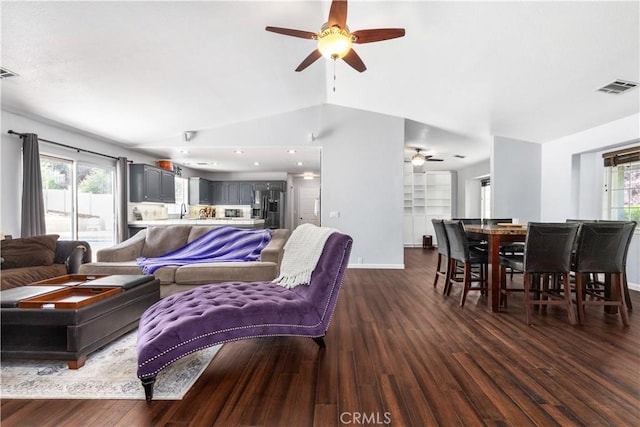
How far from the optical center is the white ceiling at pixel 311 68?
268 cm

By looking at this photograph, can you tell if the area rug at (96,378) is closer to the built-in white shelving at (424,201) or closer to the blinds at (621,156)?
the blinds at (621,156)

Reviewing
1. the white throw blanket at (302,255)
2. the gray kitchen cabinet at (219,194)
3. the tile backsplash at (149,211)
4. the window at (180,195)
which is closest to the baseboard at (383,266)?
the white throw blanket at (302,255)

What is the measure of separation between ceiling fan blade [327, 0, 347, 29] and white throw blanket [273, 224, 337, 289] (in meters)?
1.65

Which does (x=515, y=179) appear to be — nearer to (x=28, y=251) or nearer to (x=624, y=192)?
(x=624, y=192)

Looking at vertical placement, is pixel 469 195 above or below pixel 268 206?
above

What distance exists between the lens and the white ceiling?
2678 mm

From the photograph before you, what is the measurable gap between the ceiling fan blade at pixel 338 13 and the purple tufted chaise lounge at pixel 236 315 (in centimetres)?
168

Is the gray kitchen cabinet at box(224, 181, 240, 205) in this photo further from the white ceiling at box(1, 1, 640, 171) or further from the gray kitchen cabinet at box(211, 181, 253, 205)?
the white ceiling at box(1, 1, 640, 171)

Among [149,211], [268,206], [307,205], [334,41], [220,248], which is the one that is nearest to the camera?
[334,41]

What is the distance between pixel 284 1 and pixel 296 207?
800cm

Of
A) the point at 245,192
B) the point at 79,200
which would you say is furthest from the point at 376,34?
the point at 245,192

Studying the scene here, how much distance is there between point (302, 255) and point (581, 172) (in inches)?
197

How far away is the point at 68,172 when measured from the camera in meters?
4.88

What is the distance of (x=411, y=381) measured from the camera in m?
1.92
